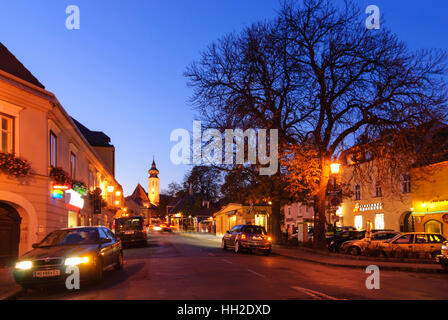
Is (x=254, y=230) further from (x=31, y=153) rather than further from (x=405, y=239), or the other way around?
(x=31, y=153)

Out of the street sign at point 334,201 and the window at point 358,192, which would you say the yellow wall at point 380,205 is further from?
the street sign at point 334,201

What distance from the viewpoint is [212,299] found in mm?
8766

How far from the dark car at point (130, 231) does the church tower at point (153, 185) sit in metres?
154

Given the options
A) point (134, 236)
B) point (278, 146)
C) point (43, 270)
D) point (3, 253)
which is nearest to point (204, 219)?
point (134, 236)

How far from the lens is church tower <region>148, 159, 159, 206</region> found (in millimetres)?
187000

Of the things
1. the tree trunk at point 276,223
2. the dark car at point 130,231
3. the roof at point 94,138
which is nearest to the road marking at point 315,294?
the dark car at point 130,231

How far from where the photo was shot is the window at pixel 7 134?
54.5 ft

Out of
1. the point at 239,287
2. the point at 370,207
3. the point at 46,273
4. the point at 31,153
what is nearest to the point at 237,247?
the point at 31,153

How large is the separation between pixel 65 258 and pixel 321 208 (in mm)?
17348

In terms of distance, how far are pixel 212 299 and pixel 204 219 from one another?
87745mm

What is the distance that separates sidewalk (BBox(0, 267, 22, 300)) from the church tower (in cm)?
17347

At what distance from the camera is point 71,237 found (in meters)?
13.1
